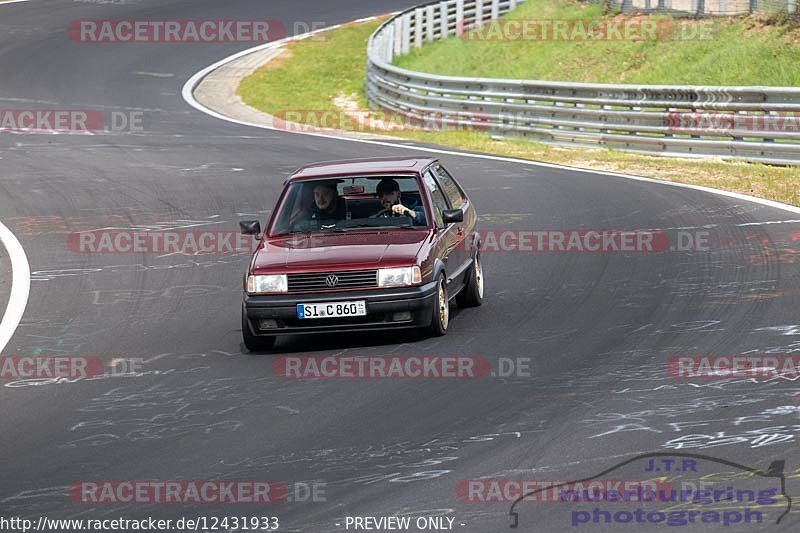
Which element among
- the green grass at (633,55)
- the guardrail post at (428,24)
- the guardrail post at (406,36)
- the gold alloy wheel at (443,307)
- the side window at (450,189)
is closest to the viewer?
the gold alloy wheel at (443,307)

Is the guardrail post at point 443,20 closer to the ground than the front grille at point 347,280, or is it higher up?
closer to the ground

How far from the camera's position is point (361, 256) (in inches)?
421

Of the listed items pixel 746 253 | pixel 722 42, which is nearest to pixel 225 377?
pixel 746 253

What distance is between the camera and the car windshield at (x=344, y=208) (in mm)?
11461

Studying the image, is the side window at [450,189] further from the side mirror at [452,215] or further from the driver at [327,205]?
the driver at [327,205]

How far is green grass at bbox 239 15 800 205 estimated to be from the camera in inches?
776

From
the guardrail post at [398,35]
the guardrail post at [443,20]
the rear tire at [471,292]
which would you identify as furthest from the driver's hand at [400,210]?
the guardrail post at [443,20]

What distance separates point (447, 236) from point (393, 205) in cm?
54

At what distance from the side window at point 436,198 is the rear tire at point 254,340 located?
1835 millimetres

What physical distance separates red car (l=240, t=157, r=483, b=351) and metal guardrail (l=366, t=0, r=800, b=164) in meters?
10.0

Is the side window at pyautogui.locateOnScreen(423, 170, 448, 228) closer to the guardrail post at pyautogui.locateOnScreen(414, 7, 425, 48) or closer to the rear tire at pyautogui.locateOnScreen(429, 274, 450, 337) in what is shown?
the rear tire at pyautogui.locateOnScreen(429, 274, 450, 337)

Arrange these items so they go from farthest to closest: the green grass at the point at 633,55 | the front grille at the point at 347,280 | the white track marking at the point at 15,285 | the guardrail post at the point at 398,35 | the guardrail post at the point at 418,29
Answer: the guardrail post at the point at 418,29 < the guardrail post at the point at 398,35 < the green grass at the point at 633,55 < the white track marking at the point at 15,285 < the front grille at the point at 347,280

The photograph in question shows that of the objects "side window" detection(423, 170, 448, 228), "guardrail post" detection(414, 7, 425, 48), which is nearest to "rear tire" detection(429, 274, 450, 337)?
"side window" detection(423, 170, 448, 228)

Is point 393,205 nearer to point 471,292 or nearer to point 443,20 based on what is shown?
point 471,292
